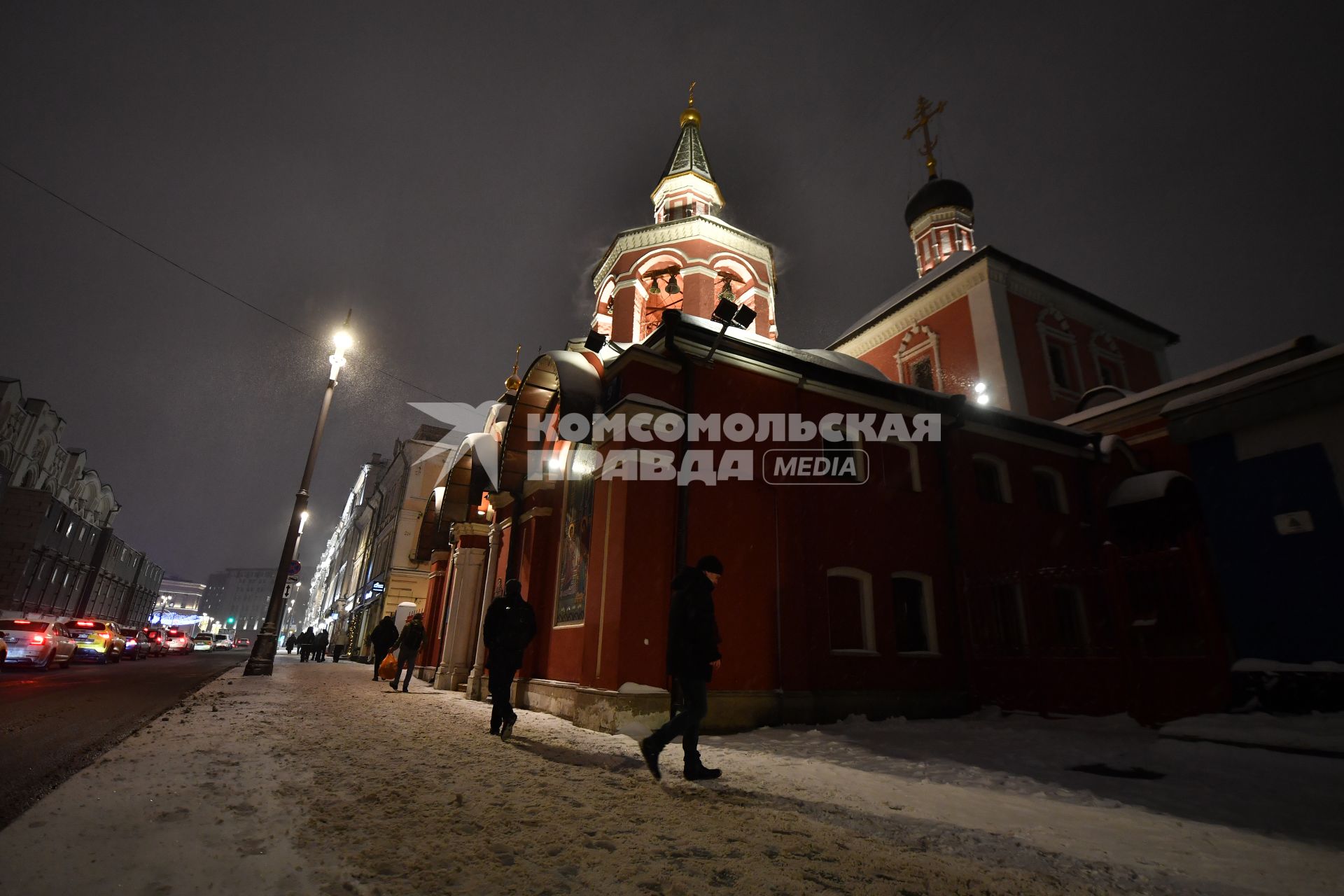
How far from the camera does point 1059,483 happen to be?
46.8 ft

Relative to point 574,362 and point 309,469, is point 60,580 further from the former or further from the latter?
point 574,362

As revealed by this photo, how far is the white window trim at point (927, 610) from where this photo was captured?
10729mm

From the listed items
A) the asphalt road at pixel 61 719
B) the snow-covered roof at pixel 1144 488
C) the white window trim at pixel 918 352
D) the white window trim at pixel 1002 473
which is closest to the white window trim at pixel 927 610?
the white window trim at pixel 1002 473

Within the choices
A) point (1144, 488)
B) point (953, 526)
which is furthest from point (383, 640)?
point (1144, 488)

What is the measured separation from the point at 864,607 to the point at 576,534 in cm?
528

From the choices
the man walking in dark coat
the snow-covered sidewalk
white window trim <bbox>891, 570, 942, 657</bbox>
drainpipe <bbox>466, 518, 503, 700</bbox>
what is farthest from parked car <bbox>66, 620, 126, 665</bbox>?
white window trim <bbox>891, 570, 942, 657</bbox>

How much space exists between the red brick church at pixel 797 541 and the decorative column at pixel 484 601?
8 centimetres

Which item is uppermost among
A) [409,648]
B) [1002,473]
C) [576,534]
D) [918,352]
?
[918,352]

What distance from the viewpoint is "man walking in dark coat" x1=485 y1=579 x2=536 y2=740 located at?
24.0 feet

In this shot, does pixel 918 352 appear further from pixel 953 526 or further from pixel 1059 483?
pixel 953 526

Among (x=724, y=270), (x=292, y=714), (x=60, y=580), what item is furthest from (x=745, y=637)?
(x=60, y=580)

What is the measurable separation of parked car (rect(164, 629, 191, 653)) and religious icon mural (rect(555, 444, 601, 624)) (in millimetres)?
37849

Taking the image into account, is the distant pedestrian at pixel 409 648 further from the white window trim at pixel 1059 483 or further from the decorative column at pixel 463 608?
the white window trim at pixel 1059 483

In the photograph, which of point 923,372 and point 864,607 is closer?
point 864,607
